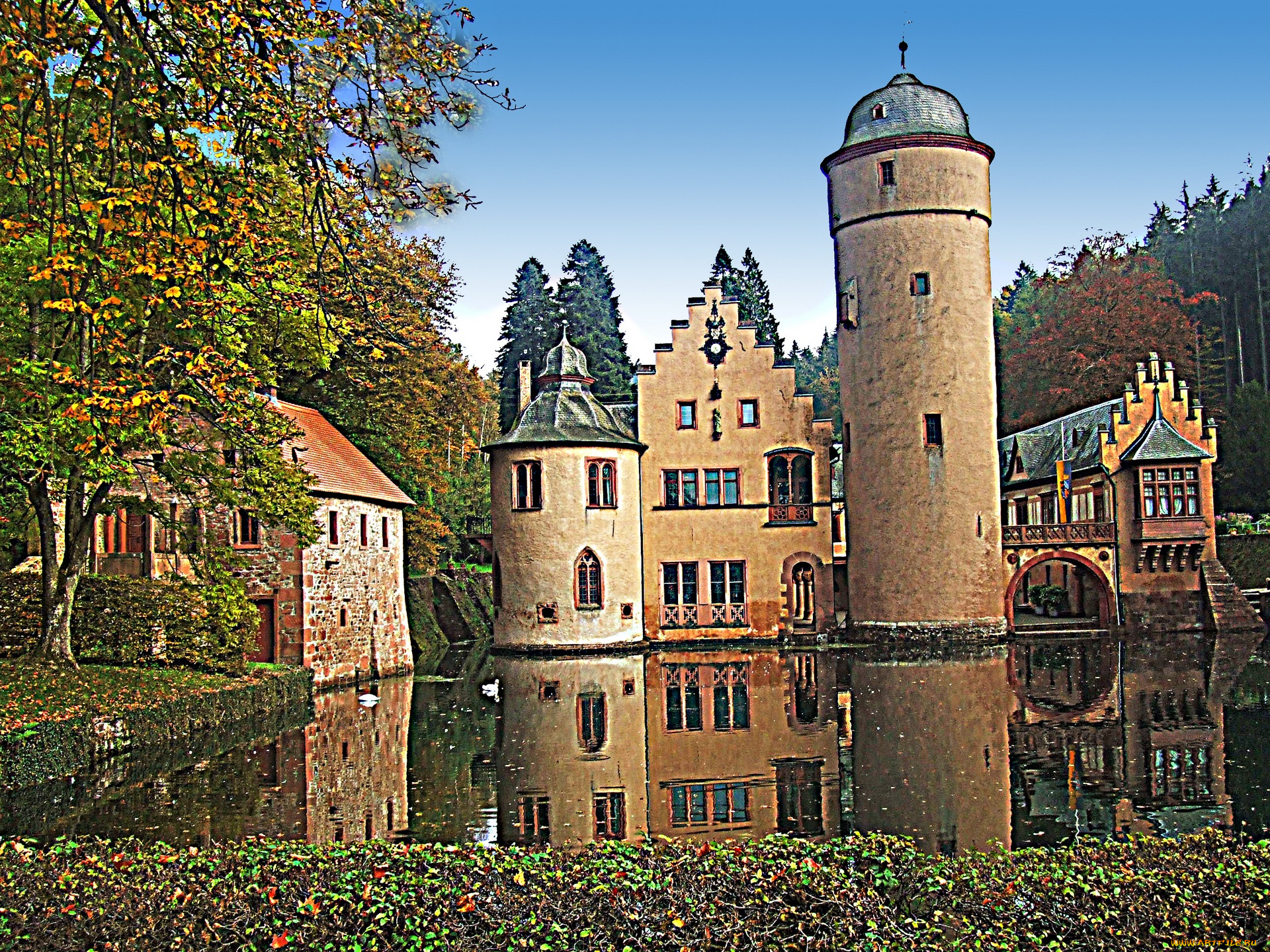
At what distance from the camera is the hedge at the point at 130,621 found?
1883 cm

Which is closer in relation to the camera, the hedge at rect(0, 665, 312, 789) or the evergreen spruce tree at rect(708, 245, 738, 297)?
the hedge at rect(0, 665, 312, 789)

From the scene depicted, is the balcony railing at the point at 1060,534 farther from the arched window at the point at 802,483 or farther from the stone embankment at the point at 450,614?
the stone embankment at the point at 450,614

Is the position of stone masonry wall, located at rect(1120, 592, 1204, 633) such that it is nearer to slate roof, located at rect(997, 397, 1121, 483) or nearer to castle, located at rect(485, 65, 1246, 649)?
castle, located at rect(485, 65, 1246, 649)

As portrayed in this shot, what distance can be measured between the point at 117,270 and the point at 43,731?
6.34m

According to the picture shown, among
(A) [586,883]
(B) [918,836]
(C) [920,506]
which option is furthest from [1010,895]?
(C) [920,506]

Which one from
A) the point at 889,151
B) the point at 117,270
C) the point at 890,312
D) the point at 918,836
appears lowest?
the point at 918,836

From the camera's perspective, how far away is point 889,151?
102ft

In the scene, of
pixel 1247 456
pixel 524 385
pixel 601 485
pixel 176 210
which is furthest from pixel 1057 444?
pixel 176 210

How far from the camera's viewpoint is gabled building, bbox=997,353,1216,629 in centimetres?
3362

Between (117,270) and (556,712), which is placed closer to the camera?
(117,270)

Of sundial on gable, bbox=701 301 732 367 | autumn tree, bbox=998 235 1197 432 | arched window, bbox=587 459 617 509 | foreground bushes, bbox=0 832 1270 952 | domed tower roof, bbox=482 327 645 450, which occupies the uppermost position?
autumn tree, bbox=998 235 1197 432

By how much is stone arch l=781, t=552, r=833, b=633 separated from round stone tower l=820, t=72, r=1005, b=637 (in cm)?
182

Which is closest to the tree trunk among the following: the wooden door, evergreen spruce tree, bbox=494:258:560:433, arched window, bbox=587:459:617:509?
the wooden door

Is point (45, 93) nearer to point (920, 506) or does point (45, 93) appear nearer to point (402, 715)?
point (402, 715)
